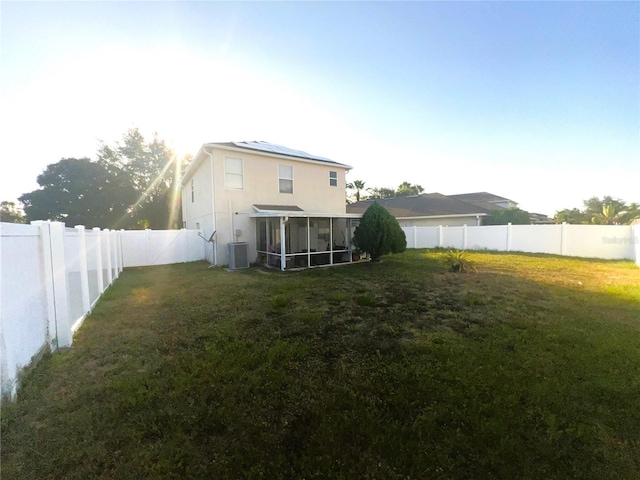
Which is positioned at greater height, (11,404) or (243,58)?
(243,58)

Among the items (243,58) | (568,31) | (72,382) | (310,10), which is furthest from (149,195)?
(568,31)

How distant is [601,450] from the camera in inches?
81.4

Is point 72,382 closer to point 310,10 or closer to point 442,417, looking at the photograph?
point 442,417

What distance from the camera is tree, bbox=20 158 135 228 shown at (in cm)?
2725

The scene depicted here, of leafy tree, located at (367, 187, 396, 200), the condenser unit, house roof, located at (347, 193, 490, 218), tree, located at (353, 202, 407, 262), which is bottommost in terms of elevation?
the condenser unit

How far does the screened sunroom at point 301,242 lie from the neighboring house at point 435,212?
391 inches

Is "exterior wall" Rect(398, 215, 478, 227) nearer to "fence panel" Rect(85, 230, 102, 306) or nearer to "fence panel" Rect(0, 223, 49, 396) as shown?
"fence panel" Rect(85, 230, 102, 306)

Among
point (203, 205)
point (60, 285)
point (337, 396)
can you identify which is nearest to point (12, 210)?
point (203, 205)

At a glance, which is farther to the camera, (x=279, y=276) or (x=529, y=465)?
(x=279, y=276)

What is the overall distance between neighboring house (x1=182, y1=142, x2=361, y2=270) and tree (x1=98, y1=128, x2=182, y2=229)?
16.4 meters

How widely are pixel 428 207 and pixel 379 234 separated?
516 inches

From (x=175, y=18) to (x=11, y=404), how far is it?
868 centimetres

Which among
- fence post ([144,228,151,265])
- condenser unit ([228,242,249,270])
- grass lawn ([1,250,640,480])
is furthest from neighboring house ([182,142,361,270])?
grass lawn ([1,250,640,480])

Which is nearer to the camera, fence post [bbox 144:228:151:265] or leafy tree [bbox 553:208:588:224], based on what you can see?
fence post [bbox 144:228:151:265]
